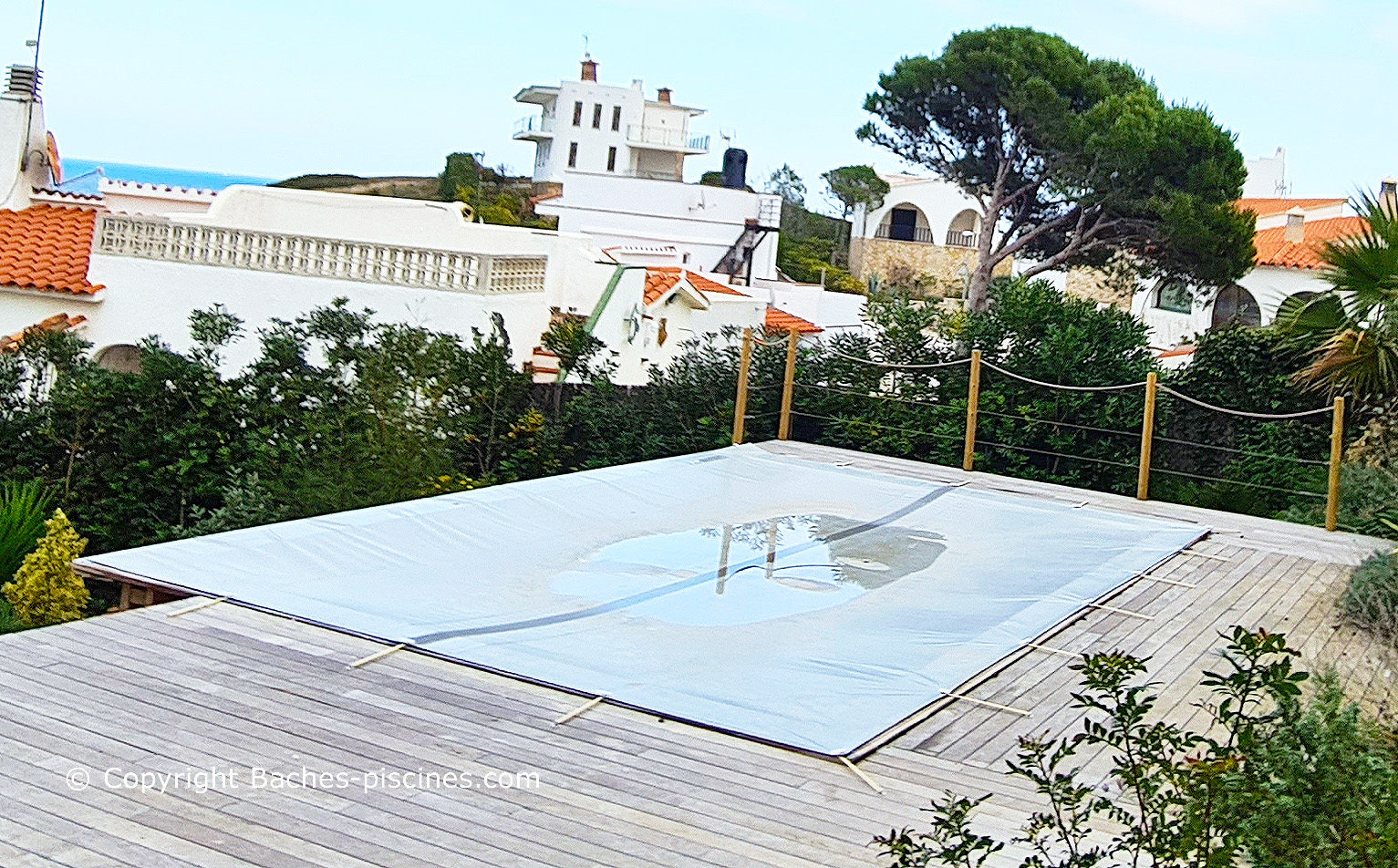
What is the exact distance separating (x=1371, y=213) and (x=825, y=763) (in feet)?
28.2

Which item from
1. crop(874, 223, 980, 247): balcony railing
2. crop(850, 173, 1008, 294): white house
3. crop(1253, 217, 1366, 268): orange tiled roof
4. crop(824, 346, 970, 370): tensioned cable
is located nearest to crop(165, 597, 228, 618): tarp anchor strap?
crop(824, 346, 970, 370): tensioned cable

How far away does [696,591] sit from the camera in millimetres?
7824

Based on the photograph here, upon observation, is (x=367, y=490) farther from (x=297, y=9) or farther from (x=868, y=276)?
(x=868, y=276)

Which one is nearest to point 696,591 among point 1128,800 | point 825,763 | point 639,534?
point 639,534

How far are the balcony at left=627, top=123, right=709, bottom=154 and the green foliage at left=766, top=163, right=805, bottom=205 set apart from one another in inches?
139

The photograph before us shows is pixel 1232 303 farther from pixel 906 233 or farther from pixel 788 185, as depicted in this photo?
pixel 788 185

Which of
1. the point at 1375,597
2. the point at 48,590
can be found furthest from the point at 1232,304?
the point at 48,590

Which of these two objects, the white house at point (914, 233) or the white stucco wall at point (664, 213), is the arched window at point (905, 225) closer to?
the white house at point (914, 233)

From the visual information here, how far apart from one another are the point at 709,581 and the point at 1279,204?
37.2 metres

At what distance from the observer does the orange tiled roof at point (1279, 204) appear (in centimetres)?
3694

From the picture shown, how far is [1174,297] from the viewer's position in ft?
107

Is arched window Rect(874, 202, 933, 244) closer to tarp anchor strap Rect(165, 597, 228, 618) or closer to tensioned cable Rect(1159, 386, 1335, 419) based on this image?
tensioned cable Rect(1159, 386, 1335, 419)

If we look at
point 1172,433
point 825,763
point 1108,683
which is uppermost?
point 1172,433

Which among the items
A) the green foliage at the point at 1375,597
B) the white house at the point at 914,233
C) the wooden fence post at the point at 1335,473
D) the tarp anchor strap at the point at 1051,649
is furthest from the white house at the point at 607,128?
the tarp anchor strap at the point at 1051,649
